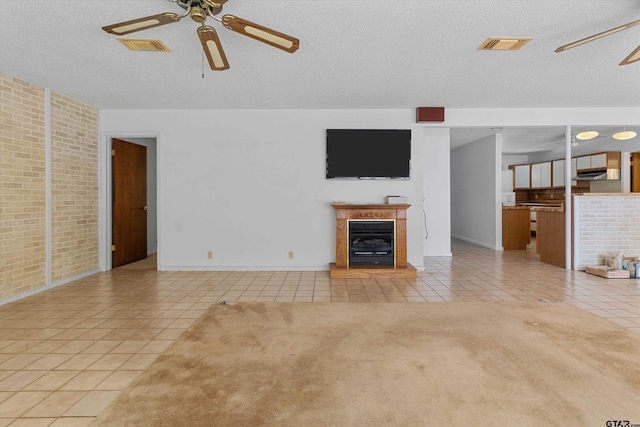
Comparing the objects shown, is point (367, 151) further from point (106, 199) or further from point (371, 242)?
point (106, 199)

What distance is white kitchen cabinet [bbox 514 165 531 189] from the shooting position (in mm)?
10552

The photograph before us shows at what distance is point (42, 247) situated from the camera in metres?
4.36

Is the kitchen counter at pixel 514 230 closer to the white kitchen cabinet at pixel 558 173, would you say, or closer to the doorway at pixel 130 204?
the white kitchen cabinet at pixel 558 173

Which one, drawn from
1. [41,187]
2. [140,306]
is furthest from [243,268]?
[41,187]

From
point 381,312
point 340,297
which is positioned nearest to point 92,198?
point 340,297

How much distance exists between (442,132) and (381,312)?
510cm

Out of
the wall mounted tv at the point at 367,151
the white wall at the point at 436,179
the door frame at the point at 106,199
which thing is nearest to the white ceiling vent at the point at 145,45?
the door frame at the point at 106,199

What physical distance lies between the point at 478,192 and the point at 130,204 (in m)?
7.41

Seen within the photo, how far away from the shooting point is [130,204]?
6020 mm


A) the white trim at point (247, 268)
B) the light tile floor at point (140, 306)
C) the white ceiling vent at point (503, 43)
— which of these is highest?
the white ceiling vent at point (503, 43)

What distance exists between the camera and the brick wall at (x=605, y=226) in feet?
17.4

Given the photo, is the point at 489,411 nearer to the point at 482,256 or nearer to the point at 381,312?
the point at 381,312

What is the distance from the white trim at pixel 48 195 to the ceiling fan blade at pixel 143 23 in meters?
2.95

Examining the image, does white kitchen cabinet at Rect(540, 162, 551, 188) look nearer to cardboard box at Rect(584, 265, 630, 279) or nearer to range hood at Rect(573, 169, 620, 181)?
range hood at Rect(573, 169, 620, 181)
